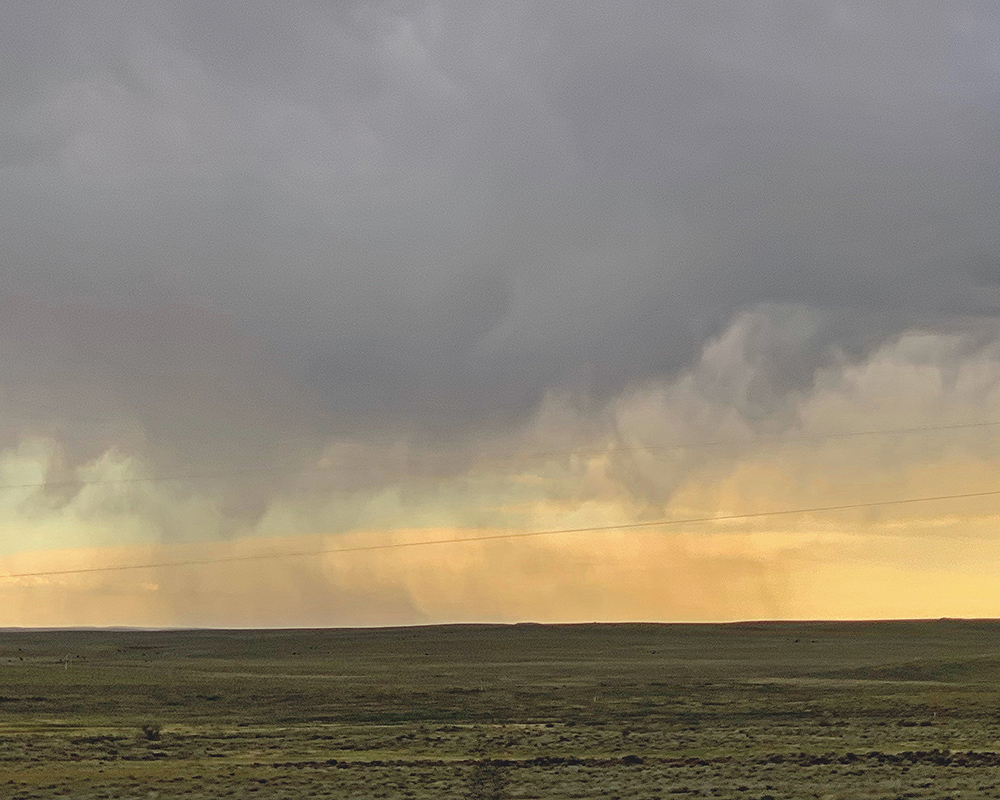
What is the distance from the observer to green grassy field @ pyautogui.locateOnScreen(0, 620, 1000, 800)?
4150cm

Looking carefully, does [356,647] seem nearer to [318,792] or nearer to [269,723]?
[269,723]

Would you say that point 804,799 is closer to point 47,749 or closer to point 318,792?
point 318,792

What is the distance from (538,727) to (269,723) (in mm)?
13946

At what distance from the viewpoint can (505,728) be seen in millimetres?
58062

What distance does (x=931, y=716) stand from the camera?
61531 millimetres

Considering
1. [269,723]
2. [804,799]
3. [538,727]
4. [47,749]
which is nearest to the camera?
[804,799]

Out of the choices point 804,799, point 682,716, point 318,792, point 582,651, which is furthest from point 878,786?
point 582,651

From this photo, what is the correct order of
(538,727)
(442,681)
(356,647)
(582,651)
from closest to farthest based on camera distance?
(538,727), (442,681), (582,651), (356,647)

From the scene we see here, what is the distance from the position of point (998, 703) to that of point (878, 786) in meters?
30.2

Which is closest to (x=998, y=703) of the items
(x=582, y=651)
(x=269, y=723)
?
(x=269, y=723)

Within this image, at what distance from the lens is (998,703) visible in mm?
66375

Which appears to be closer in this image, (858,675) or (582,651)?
(858,675)

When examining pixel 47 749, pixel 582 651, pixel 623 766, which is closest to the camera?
pixel 623 766

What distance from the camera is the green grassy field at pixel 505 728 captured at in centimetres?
4150
